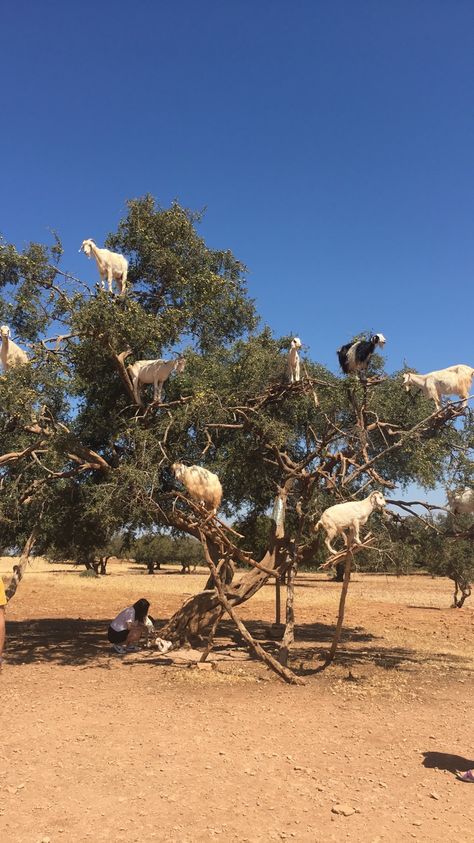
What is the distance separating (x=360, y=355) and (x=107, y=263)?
16.2 feet

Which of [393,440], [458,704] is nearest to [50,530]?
[393,440]

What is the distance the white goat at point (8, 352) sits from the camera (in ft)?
32.2

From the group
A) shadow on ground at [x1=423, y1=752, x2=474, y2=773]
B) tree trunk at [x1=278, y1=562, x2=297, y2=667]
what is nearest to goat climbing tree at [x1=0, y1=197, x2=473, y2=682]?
tree trunk at [x1=278, y1=562, x2=297, y2=667]

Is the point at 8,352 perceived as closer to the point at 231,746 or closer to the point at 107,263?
the point at 107,263

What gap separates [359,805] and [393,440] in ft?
25.7

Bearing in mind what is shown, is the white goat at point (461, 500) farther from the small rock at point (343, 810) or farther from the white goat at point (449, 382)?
the small rock at point (343, 810)

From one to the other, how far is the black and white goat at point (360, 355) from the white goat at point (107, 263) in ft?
14.1

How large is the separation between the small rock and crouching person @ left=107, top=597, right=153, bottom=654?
24.7 ft

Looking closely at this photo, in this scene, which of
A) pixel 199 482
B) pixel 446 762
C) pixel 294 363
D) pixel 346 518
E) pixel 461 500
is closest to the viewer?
pixel 446 762

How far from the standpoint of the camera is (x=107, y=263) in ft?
35.3

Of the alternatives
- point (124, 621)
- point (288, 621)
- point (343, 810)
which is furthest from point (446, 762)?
point (124, 621)

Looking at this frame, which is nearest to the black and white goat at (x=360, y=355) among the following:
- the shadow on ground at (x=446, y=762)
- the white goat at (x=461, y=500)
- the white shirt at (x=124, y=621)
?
the white goat at (x=461, y=500)

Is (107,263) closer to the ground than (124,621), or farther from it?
farther from it

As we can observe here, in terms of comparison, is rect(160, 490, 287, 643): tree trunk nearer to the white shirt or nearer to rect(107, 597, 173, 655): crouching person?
rect(107, 597, 173, 655): crouching person
